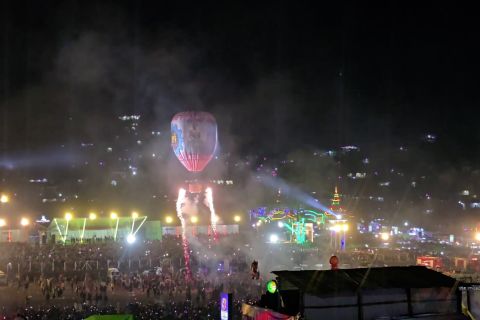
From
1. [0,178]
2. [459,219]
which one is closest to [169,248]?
[459,219]

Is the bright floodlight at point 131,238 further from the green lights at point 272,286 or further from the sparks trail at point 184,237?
the green lights at point 272,286

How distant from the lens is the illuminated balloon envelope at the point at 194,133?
4247 centimetres

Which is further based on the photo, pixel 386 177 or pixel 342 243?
pixel 386 177

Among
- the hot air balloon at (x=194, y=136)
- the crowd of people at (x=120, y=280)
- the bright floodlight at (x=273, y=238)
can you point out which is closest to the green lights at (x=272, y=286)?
the crowd of people at (x=120, y=280)

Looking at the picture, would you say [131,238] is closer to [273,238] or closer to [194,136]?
[194,136]

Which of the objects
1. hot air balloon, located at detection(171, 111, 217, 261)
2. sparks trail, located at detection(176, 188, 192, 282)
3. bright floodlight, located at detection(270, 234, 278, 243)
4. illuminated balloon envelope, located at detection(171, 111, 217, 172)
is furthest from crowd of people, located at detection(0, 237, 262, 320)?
illuminated balloon envelope, located at detection(171, 111, 217, 172)

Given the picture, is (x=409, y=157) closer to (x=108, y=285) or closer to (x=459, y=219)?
(x=459, y=219)

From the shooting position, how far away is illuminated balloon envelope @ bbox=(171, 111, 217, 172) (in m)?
42.5

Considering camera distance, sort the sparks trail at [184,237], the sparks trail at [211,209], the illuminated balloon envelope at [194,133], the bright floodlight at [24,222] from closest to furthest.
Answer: the sparks trail at [184,237], the bright floodlight at [24,222], the illuminated balloon envelope at [194,133], the sparks trail at [211,209]

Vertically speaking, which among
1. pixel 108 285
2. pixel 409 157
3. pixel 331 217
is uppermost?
pixel 409 157

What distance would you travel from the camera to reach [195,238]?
4378 centimetres

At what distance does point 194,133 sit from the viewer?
42.8m

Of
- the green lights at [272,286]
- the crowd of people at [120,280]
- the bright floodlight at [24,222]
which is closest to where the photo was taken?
the green lights at [272,286]

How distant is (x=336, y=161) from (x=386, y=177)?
1785 cm
